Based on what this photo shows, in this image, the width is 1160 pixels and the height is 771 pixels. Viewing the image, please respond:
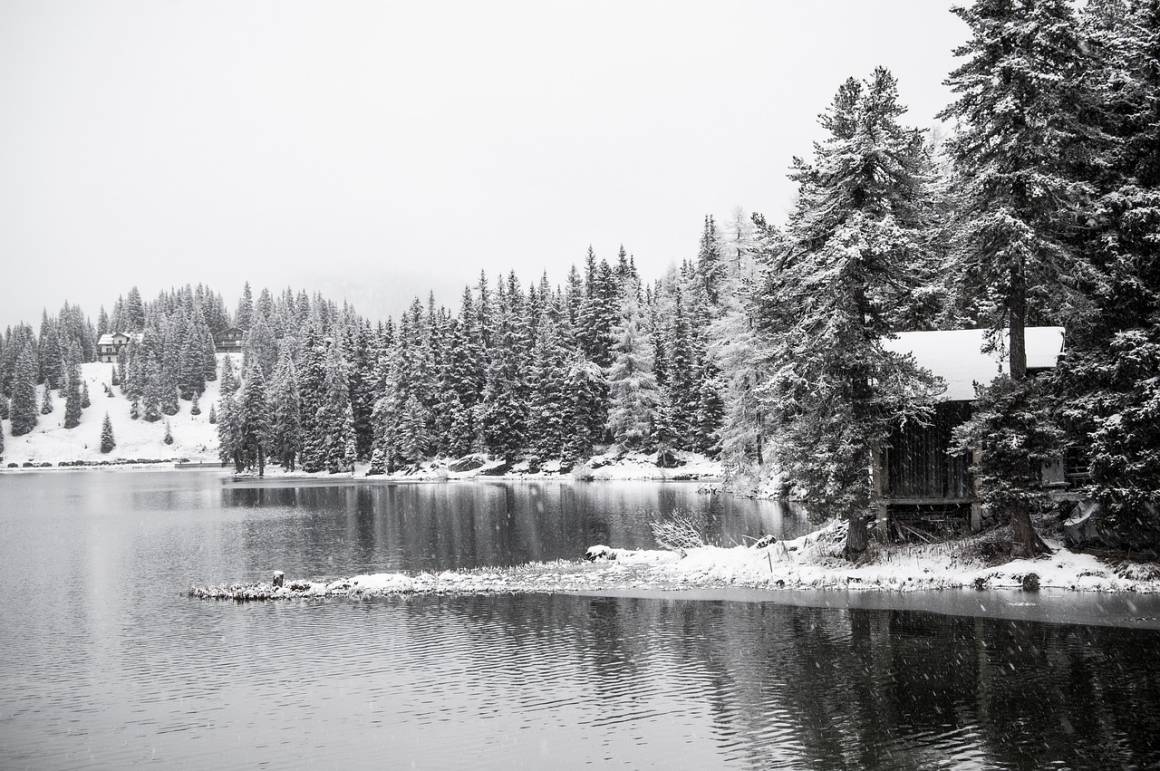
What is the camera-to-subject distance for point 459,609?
2509 centimetres

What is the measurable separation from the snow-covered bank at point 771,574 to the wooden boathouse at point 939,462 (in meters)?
1.35

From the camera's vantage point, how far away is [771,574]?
27422 mm

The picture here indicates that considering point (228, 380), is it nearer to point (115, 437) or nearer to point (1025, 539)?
point (115, 437)

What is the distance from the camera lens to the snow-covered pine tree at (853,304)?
82.8 ft

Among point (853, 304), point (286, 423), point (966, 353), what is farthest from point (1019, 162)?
point (286, 423)

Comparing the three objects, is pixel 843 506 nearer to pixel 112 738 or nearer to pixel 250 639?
pixel 250 639

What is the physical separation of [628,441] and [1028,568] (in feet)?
204

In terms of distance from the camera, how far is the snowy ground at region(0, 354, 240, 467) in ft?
511

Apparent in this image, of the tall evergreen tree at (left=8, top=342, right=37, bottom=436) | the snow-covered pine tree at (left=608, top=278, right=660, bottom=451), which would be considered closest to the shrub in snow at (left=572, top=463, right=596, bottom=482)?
the snow-covered pine tree at (left=608, top=278, right=660, bottom=451)

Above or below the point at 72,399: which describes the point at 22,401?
below

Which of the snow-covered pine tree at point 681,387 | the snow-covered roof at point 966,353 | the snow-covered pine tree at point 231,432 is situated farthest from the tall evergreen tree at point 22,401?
the snow-covered roof at point 966,353

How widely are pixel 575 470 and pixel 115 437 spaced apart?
118m

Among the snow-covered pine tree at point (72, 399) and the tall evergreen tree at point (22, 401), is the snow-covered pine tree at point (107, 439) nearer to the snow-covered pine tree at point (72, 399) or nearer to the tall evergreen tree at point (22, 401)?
the snow-covered pine tree at point (72, 399)

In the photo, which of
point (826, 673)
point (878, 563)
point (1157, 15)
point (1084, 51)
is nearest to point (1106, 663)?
point (826, 673)
